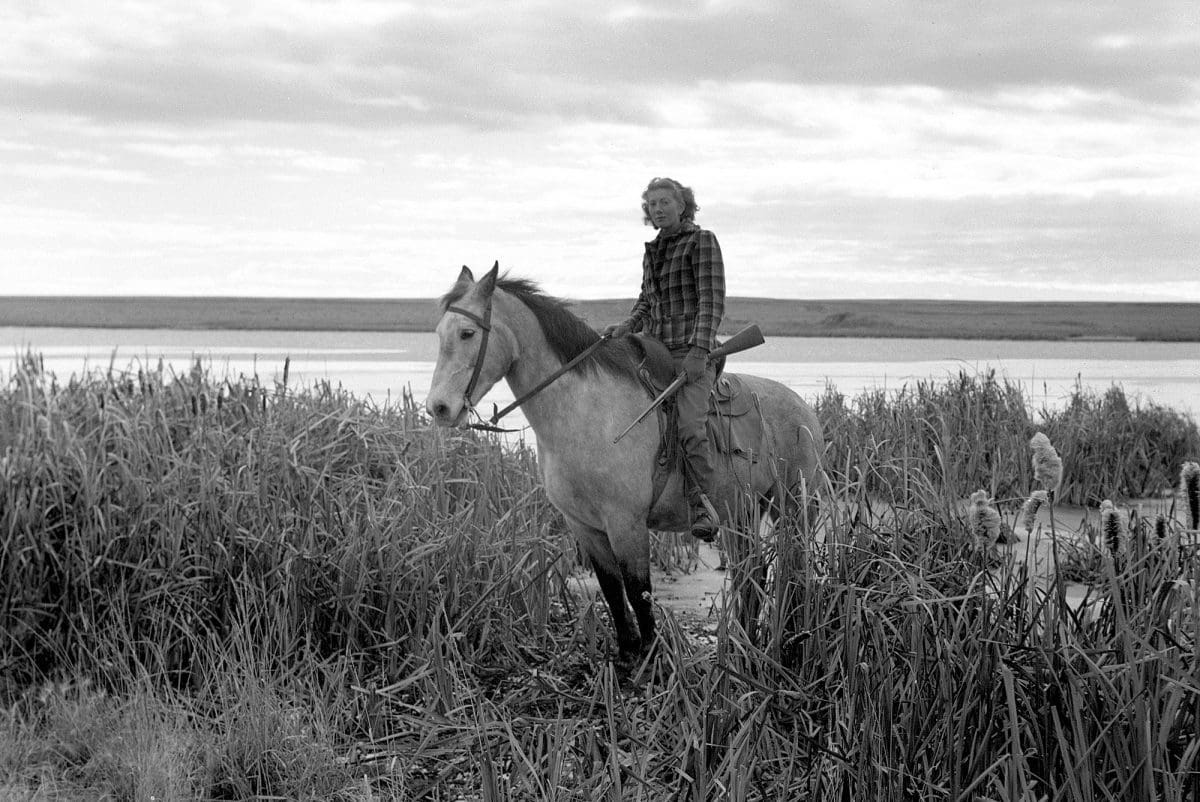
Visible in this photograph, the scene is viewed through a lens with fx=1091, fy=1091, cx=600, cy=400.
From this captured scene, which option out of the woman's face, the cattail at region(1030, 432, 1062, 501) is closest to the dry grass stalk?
the cattail at region(1030, 432, 1062, 501)

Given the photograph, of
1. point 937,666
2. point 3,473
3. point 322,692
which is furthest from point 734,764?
point 3,473

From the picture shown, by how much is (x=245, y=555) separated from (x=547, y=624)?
169 cm

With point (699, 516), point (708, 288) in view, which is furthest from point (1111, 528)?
point (699, 516)

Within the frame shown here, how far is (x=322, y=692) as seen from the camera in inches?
199

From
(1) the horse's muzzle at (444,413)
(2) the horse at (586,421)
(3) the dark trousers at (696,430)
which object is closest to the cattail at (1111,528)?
(2) the horse at (586,421)

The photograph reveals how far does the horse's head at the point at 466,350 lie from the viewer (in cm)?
Result: 484

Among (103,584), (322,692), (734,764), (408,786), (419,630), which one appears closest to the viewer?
(734,764)

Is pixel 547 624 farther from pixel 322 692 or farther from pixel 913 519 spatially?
pixel 913 519

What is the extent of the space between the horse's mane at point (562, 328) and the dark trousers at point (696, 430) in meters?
0.35

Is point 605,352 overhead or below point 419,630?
overhead

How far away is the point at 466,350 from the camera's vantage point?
16.4 feet

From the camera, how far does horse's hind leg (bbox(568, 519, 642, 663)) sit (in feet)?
18.4

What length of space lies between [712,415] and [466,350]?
5.17ft

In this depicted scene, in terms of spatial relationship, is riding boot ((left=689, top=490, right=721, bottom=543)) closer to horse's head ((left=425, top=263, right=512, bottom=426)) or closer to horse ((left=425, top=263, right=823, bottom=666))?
horse ((left=425, top=263, right=823, bottom=666))
